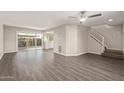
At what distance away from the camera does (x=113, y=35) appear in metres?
7.41

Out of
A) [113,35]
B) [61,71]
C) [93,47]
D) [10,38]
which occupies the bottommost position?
[61,71]

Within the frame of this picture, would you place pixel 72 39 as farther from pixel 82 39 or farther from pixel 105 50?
pixel 105 50

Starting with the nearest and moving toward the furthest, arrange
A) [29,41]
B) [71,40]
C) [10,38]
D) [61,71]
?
[61,71]
[71,40]
[10,38]
[29,41]

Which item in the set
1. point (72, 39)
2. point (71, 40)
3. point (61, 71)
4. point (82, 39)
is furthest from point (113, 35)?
point (61, 71)

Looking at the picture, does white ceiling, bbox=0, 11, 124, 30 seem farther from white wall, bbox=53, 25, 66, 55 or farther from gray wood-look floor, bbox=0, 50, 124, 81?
gray wood-look floor, bbox=0, 50, 124, 81

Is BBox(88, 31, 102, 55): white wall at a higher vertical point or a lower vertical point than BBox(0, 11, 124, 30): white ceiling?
lower

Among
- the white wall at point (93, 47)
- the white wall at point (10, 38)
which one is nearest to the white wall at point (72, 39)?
the white wall at point (93, 47)

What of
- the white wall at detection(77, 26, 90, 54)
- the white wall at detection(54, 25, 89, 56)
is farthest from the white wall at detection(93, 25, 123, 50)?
the white wall at detection(54, 25, 89, 56)

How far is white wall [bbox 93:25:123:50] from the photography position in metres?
6.98

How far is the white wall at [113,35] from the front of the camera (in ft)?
22.9

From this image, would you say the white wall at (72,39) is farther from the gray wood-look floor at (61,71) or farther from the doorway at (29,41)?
the doorway at (29,41)
